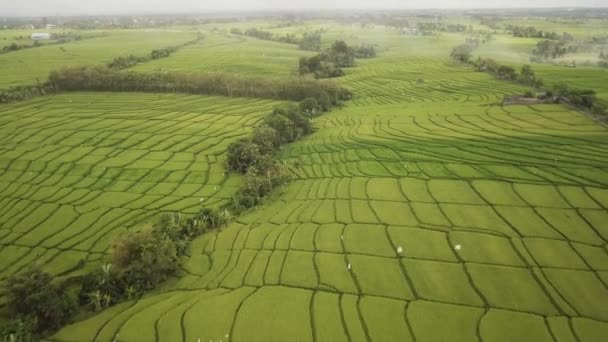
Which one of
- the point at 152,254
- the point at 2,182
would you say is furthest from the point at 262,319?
the point at 2,182

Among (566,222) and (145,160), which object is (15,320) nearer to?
(145,160)

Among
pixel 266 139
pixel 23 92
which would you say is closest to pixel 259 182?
pixel 266 139

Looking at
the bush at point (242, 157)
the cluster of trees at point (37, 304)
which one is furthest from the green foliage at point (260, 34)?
the cluster of trees at point (37, 304)

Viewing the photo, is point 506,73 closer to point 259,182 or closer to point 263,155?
point 263,155

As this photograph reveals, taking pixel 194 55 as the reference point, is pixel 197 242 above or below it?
below

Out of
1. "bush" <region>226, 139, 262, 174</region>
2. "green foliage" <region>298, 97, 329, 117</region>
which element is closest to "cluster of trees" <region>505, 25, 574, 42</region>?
"green foliage" <region>298, 97, 329, 117</region>

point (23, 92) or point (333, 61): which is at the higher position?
point (23, 92)

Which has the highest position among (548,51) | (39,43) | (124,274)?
(39,43)
